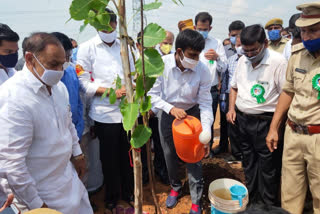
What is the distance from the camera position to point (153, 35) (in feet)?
Answer: 3.14

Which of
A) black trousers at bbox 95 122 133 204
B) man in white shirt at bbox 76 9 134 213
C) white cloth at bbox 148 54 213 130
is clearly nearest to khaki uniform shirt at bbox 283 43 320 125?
white cloth at bbox 148 54 213 130

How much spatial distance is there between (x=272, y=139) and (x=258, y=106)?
15.6 inches

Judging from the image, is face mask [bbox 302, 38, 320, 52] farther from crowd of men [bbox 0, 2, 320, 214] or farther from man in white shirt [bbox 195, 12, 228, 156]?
man in white shirt [bbox 195, 12, 228, 156]

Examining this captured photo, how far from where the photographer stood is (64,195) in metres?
1.75

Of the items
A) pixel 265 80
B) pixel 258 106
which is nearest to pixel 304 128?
pixel 258 106

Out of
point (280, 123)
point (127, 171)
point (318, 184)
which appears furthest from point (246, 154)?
point (127, 171)

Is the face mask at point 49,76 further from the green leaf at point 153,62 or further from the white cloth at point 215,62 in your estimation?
the white cloth at point 215,62

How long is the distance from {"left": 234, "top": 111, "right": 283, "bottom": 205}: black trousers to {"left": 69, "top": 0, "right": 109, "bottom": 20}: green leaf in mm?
2259

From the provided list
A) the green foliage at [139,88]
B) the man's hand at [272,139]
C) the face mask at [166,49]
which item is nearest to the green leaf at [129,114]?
the green foliage at [139,88]

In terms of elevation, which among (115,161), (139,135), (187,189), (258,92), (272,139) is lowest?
(187,189)

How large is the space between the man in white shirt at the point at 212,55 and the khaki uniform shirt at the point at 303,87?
1.82 meters

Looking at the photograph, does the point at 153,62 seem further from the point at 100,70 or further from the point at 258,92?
the point at 258,92

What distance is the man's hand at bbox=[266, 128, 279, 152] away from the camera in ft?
7.82

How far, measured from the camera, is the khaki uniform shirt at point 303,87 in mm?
1971
